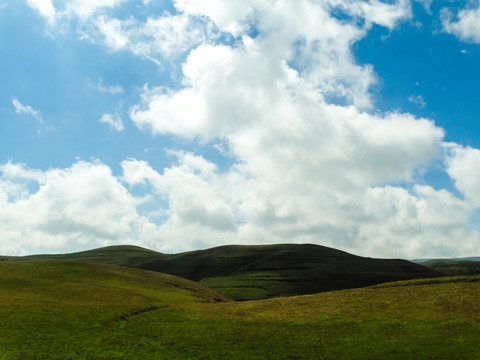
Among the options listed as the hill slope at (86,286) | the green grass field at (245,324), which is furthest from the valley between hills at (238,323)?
the hill slope at (86,286)

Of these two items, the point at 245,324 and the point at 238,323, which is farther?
the point at 238,323

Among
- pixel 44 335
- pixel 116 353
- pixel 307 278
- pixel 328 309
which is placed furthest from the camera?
→ pixel 307 278

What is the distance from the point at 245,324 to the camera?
57625 millimetres

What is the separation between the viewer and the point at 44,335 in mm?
49656

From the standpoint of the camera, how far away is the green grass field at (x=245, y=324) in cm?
4312

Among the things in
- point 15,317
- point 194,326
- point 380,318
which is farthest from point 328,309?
point 15,317

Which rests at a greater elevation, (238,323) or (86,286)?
(86,286)

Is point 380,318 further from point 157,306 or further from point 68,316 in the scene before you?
point 68,316

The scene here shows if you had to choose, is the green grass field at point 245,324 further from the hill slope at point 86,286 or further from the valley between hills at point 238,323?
the hill slope at point 86,286

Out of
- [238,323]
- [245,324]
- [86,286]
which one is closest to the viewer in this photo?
[245,324]

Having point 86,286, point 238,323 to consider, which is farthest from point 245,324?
point 86,286

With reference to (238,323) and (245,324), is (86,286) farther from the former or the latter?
(245,324)

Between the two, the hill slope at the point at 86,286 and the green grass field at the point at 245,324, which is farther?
the hill slope at the point at 86,286

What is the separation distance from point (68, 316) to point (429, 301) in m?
55.4
